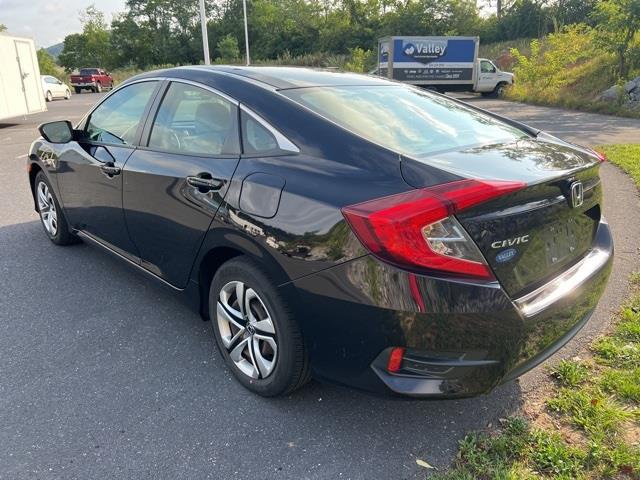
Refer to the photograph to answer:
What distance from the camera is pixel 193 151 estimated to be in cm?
289

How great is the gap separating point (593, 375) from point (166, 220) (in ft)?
8.36

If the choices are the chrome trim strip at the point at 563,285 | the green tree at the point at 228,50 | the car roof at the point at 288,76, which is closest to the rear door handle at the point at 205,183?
the car roof at the point at 288,76

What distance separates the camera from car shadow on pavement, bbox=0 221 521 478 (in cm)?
224

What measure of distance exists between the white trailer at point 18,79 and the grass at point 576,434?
575 inches

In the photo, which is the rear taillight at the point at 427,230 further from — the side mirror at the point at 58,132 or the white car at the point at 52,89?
the white car at the point at 52,89

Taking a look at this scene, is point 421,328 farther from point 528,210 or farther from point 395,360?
point 528,210

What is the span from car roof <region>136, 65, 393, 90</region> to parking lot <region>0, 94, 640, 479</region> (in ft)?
5.34

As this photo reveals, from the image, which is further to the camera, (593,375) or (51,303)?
(51,303)

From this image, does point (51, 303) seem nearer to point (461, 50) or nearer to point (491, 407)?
point (491, 407)

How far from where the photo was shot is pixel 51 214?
4754 millimetres

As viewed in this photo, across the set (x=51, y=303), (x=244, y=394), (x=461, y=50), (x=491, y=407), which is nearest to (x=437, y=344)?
(x=491, y=407)

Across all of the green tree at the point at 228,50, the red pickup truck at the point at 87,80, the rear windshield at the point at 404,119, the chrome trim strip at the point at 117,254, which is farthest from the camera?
the green tree at the point at 228,50

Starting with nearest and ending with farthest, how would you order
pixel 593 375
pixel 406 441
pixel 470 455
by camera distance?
pixel 470 455, pixel 406 441, pixel 593 375

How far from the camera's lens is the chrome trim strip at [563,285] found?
2100 mm
